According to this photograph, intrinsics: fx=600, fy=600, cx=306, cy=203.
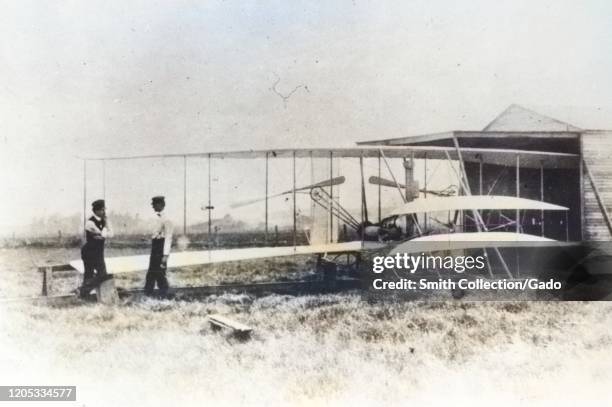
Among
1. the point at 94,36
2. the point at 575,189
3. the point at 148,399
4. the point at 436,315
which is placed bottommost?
the point at 148,399

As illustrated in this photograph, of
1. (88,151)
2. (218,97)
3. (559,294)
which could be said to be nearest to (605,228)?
(559,294)

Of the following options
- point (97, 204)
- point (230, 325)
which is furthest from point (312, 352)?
point (97, 204)

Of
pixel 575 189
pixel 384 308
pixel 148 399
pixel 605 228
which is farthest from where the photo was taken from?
pixel 575 189

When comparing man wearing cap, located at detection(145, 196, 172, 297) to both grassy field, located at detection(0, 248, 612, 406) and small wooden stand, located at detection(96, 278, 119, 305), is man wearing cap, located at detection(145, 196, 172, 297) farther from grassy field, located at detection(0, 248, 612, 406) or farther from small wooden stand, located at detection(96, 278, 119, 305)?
small wooden stand, located at detection(96, 278, 119, 305)

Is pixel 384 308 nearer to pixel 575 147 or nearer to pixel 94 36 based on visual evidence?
pixel 575 147

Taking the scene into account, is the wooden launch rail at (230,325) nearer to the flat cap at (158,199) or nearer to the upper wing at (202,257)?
the upper wing at (202,257)

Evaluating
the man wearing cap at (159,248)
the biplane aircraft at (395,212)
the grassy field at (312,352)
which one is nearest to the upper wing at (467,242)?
the biplane aircraft at (395,212)
